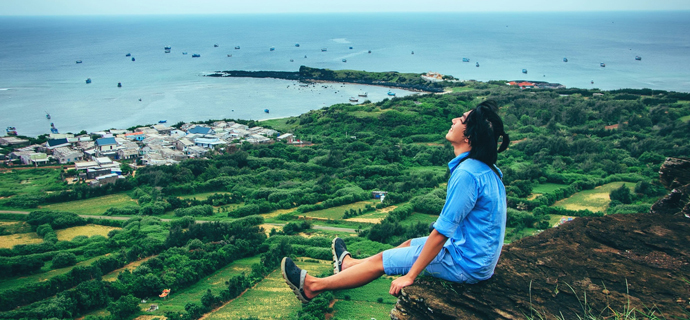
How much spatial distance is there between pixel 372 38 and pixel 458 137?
14469 centimetres

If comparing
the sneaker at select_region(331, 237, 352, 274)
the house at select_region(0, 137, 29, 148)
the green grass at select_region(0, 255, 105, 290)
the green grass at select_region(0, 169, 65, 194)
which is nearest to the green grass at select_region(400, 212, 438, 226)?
the green grass at select_region(0, 255, 105, 290)

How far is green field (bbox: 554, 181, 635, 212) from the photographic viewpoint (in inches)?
950

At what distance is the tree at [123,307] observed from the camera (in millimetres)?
14523

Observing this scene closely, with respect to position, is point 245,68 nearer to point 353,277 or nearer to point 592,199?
point 592,199

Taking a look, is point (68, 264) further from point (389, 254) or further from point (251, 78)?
point (251, 78)

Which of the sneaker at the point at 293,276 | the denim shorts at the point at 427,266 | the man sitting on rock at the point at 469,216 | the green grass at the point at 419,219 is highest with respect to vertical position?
the man sitting on rock at the point at 469,216

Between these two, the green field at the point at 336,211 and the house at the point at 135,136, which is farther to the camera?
the house at the point at 135,136

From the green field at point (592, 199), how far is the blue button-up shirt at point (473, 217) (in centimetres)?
2264

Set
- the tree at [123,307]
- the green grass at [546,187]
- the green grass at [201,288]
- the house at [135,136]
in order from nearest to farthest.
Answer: the tree at [123,307]
the green grass at [201,288]
the green grass at [546,187]
the house at [135,136]

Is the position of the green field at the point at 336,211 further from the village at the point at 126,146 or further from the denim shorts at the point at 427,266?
the denim shorts at the point at 427,266

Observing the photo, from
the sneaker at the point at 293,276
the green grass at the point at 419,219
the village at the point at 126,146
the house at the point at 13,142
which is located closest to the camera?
the sneaker at the point at 293,276

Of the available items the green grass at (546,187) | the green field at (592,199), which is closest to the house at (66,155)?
the green grass at (546,187)

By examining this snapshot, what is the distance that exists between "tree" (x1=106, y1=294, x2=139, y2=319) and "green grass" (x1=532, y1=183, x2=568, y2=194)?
73.6 ft

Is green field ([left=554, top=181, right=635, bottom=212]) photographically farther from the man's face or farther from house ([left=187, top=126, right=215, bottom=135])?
house ([left=187, top=126, right=215, bottom=135])
